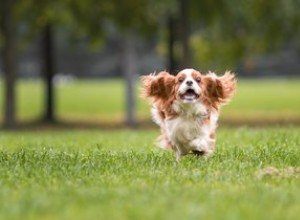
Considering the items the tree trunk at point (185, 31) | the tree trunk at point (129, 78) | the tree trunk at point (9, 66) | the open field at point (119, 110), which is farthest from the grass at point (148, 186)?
the open field at point (119, 110)

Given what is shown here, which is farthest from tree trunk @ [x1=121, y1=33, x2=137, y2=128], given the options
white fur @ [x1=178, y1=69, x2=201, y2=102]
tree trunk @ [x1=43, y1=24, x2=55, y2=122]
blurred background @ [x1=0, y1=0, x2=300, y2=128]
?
white fur @ [x1=178, y1=69, x2=201, y2=102]

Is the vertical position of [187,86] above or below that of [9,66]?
below

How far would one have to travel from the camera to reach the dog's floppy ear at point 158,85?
1008cm

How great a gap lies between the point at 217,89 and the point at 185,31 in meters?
15.7

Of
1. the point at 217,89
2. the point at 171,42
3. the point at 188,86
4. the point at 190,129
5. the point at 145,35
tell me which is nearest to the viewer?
the point at 188,86

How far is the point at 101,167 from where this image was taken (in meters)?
9.00

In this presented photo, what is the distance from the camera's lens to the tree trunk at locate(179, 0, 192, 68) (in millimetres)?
25423

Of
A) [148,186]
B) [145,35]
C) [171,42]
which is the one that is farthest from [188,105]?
[171,42]

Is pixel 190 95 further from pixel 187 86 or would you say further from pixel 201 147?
pixel 201 147

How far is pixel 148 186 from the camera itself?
7.51m

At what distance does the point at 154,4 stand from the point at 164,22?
5.06 metres

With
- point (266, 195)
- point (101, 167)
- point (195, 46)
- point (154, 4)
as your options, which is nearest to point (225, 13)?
point (154, 4)

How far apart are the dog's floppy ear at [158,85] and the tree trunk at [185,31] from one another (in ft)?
49.2

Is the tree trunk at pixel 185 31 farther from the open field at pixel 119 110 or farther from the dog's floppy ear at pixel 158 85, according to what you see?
the dog's floppy ear at pixel 158 85
